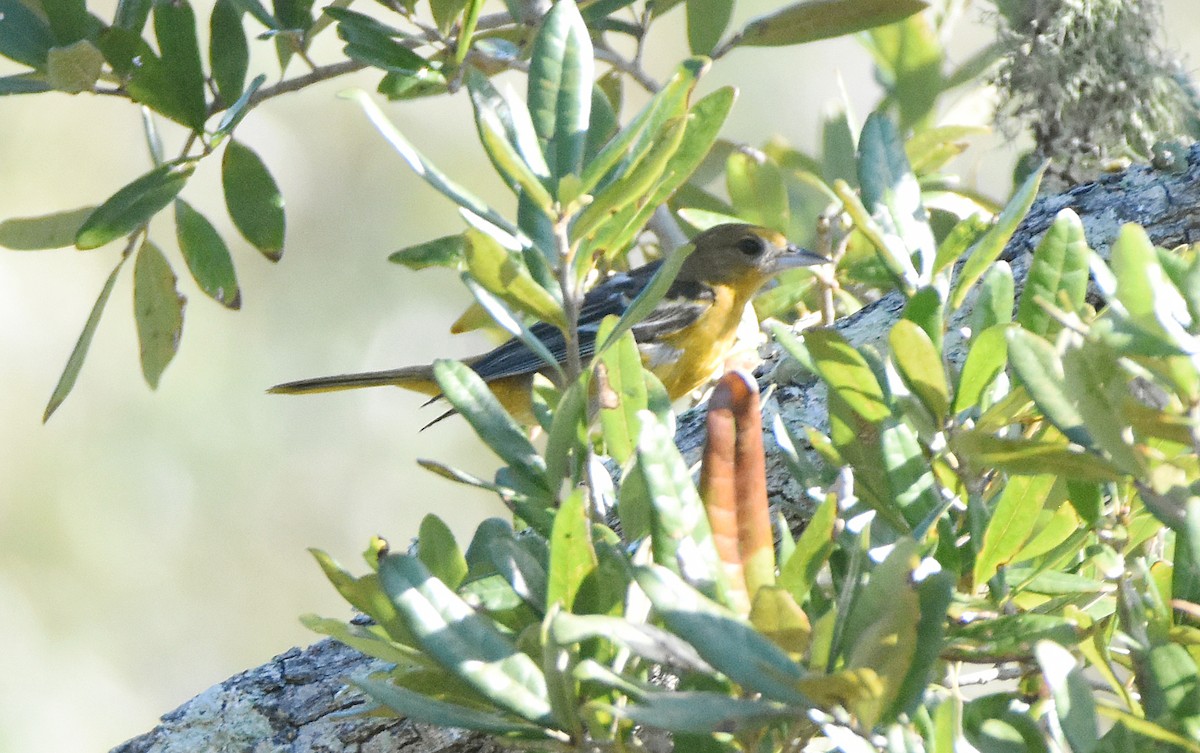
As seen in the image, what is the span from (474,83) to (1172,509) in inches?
34.6

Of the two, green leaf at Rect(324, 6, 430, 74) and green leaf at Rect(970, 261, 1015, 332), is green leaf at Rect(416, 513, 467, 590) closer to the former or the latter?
green leaf at Rect(970, 261, 1015, 332)

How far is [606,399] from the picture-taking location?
1.50 meters

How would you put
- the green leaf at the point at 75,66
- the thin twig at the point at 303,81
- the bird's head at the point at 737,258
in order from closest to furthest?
the green leaf at the point at 75,66
the thin twig at the point at 303,81
the bird's head at the point at 737,258

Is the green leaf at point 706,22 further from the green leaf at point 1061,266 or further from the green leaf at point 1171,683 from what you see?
the green leaf at point 1171,683

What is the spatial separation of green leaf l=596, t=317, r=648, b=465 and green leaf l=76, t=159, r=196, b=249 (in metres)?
1.31

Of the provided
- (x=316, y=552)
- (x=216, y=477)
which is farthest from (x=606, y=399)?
(x=216, y=477)

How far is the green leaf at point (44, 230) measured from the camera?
109 inches

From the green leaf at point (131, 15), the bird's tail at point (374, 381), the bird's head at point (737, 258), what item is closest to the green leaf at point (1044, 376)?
the green leaf at point (131, 15)

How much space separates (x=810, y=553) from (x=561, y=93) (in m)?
0.59

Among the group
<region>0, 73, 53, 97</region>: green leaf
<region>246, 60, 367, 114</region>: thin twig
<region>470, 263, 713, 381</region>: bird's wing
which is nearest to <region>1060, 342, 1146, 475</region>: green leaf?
<region>246, 60, 367, 114</region>: thin twig

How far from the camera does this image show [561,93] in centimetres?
143

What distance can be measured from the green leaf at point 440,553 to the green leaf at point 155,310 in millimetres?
1446

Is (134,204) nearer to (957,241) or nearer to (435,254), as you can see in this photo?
(435,254)

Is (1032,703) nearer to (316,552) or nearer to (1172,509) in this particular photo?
(1172,509)
